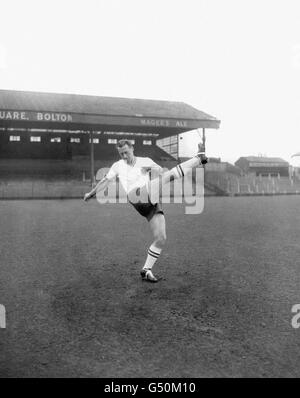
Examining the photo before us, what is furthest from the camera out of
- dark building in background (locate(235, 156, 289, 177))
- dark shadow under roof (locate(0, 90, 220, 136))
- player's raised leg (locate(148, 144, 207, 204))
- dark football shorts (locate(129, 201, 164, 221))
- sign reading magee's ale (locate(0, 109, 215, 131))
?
dark building in background (locate(235, 156, 289, 177))

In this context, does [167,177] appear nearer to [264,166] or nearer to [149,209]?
[149,209]

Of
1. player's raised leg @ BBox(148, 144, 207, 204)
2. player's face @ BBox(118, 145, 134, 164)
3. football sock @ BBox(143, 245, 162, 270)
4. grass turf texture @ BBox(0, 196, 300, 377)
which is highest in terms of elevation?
player's face @ BBox(118, 145, 134, 164)

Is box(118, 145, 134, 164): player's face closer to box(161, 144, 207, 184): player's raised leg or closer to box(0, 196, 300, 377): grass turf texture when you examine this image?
box(161, 144, 207, 184): player's raised leg

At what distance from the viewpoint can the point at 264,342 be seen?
3.29m

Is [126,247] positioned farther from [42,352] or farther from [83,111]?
[83,111]

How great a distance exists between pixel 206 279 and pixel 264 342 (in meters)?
2.03

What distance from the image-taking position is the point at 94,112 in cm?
3117

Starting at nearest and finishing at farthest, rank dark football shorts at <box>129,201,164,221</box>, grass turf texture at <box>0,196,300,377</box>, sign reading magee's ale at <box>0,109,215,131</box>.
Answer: grass turf texture at <box>0,196,300,377</box> → dark football shorts at <box>129,201,164,221</box> → sign reading magee's ale at <box>0,109,215,131</box>

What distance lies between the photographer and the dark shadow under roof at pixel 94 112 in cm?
2920

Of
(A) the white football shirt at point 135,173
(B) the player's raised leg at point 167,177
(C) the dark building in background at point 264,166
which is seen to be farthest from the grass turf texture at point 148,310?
(C) the dark building in background at point 264,166

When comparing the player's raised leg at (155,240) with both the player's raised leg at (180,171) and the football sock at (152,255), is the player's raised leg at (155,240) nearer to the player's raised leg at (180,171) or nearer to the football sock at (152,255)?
the football sock at (152,255)

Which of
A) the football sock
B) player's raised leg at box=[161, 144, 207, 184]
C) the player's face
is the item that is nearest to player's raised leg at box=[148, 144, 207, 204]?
player's raised leg at box=[161, 144, 207, 184]

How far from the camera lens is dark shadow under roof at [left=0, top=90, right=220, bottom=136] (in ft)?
95.8
